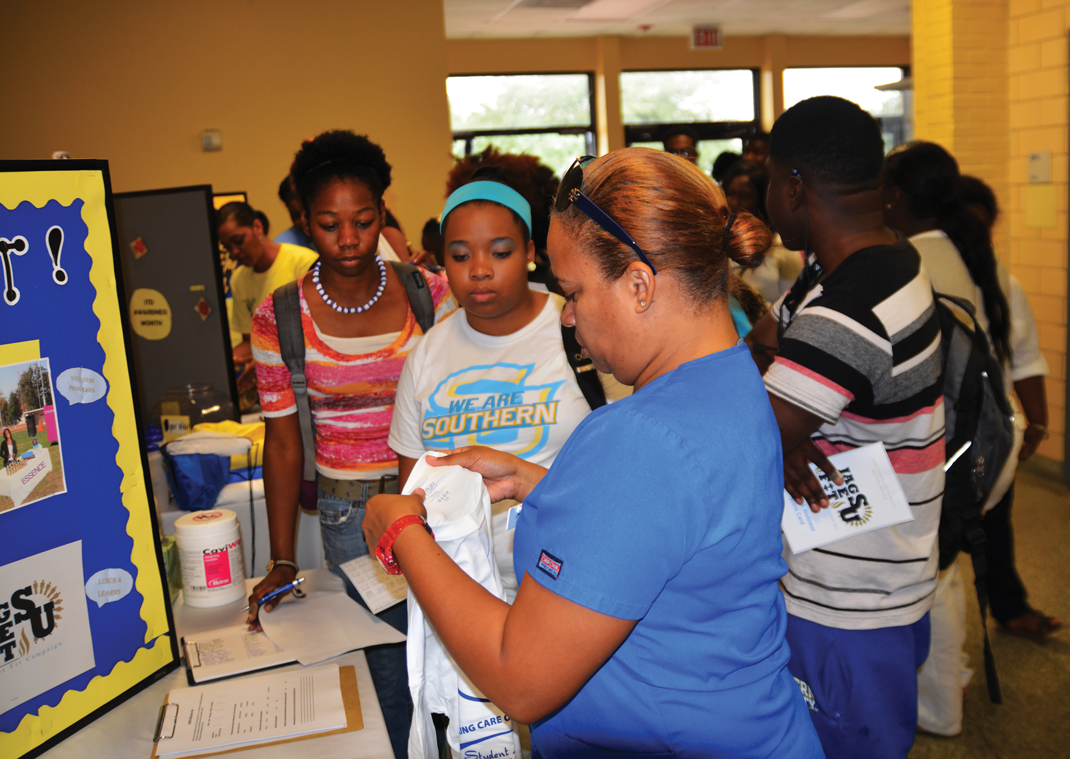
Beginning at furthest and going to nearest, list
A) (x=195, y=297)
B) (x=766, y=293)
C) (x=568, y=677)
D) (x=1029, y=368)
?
(x=766, y=293), (x=195, y=297), (x=1029, y=368), (x=568, y=677)

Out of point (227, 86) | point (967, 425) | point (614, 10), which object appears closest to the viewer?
point (967, 425)

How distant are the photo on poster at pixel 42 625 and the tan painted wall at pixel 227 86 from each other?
206 inches

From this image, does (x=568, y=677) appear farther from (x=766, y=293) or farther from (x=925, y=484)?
(x=766, y=293)

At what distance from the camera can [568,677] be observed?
2.61 ft

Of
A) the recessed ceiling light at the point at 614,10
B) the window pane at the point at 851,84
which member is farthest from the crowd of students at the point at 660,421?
the window pane at the point at 851,84

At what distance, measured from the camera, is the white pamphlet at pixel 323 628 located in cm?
152

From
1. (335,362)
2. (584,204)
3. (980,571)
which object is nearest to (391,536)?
(584,204)

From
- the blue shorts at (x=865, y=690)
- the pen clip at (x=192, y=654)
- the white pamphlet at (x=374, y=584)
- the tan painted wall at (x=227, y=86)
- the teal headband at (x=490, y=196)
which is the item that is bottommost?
the blue shorts at (x=865, y=690)

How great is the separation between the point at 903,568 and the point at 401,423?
104cm

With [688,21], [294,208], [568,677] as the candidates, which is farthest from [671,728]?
[688,21]

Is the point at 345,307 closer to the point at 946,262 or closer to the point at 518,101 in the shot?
the point at 946,262

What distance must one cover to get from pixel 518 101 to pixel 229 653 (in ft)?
31.9

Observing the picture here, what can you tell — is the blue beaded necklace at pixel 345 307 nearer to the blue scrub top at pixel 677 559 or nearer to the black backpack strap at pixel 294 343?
the black backpack strap at pixel 294 343

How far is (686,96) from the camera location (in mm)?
10930
